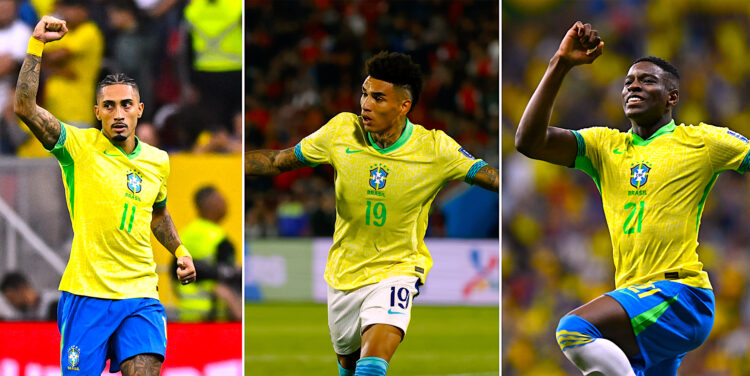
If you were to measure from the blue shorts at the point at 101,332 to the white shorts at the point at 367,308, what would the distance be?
1.00 metres

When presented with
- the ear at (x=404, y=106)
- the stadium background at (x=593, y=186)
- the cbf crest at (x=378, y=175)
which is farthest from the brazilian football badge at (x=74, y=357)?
the stadium background at (x=593, y=186)

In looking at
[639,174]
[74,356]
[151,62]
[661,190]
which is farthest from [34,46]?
[661,190]

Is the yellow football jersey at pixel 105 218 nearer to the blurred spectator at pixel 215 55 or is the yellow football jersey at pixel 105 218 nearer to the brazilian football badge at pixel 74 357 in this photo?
the brazilian football badge at pixel 74 357

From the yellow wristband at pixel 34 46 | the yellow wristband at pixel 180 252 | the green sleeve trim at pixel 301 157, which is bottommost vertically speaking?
the yellow wristband at pixel 180 252

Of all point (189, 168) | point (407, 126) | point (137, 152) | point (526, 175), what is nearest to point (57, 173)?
point (189, 168)

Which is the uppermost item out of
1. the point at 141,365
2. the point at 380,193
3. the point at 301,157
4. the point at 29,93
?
the point at 29,93

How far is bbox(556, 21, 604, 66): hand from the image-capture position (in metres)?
4.17

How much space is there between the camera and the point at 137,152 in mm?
4980

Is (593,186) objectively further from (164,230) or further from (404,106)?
(164,230)

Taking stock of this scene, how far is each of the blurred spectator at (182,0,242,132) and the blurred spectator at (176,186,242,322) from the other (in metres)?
0.65

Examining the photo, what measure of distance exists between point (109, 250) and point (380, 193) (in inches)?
58.5

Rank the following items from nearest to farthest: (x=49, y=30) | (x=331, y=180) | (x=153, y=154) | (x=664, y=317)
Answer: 1. (x=664, y=317)
2. (x=49, y=30)
3. (x=153, y=154)
4. (x=331, y=180)

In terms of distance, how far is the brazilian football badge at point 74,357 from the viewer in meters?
4.77

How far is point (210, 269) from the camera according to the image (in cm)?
723
